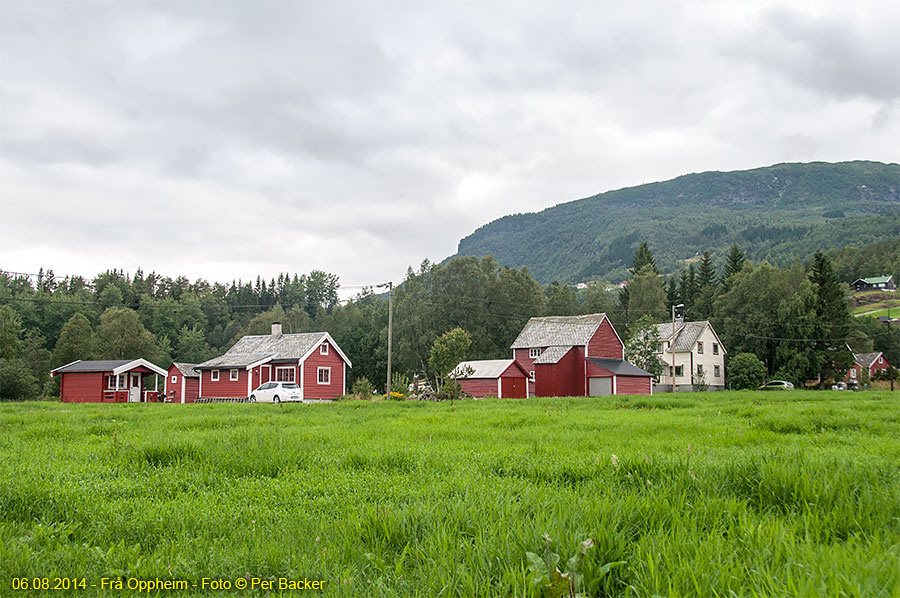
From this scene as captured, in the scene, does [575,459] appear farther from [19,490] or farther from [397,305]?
[397,305]

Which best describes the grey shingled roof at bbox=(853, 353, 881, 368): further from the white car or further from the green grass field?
the green grass field

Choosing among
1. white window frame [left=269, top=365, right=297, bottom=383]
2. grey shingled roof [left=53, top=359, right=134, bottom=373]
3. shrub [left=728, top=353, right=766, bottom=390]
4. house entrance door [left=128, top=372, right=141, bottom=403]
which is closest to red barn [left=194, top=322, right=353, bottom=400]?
white window frame [left=269, top=365, right=297, bottom=383]

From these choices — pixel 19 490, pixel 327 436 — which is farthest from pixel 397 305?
pixel 19 490

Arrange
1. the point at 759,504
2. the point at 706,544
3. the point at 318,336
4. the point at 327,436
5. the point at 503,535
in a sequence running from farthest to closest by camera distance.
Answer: the point at 318,336 → the point at 327,436 → the point at 759,504 → the point at 503,535 → the point at 706,544

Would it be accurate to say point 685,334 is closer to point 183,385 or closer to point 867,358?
point 867,358

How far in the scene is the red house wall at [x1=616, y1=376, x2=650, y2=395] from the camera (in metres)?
53.8

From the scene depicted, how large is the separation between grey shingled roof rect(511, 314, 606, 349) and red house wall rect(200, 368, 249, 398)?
23087mm

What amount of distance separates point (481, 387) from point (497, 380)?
1.58 meters

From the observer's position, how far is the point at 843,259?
14575 centimetres

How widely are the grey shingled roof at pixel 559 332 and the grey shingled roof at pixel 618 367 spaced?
2079 mm

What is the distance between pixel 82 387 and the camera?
51.5 meters

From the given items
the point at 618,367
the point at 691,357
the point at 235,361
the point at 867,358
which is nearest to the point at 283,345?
the point at 235,361

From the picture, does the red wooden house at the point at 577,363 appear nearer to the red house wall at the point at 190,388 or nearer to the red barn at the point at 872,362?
the red house wall at the point at 190,388

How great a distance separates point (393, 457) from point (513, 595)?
466cm
